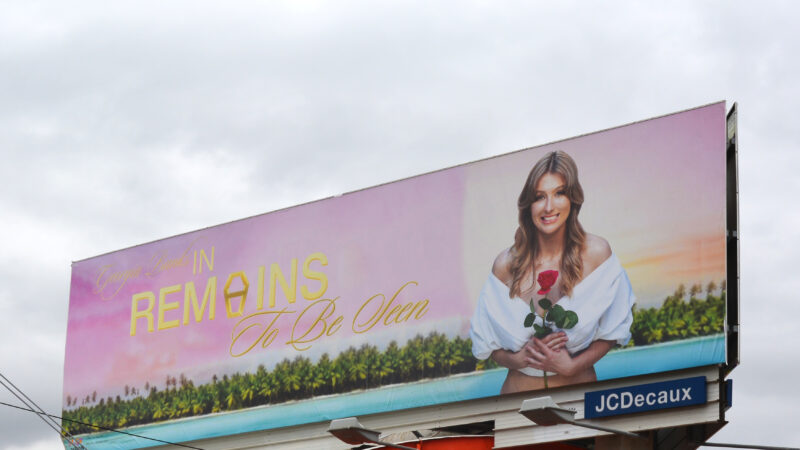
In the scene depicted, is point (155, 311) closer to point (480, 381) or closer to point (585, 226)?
point (480, 381)

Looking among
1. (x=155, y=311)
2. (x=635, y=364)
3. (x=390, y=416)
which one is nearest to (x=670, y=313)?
(x=635, y=364)

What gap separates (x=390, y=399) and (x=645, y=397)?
595cm

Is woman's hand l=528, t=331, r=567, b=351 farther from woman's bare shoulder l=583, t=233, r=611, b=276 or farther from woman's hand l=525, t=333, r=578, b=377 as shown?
woman's bare shoulder l=583, t=233, r=611, b=276

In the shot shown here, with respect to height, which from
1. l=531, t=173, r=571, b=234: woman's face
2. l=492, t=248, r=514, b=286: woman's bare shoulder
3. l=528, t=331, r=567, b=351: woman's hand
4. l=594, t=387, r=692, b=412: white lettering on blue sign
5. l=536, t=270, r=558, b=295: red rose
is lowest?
l=594, t=387, r=692, b=412: white lettering on blue sign

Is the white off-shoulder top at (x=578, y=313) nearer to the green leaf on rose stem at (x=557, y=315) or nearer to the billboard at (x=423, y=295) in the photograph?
the billboard at (x=423, y=295)

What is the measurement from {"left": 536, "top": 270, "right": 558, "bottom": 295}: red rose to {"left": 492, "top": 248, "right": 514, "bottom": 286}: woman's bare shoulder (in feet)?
2.43

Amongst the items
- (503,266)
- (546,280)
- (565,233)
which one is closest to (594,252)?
(565,233)

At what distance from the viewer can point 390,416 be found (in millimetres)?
29672

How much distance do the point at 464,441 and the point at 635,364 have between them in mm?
3825

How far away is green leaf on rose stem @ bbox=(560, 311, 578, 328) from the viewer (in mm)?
27516

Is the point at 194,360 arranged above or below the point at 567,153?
below

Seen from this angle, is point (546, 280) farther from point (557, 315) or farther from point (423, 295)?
point (423, 295)

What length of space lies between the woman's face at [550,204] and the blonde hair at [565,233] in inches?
2.9

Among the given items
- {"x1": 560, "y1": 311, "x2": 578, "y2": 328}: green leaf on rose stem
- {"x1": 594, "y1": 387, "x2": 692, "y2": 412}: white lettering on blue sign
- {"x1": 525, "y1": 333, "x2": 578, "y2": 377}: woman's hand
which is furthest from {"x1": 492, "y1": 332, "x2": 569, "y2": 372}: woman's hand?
{"x1": 594, "y1": 387, "x2": 692, "y2": 412}: white lettering on blue sign
